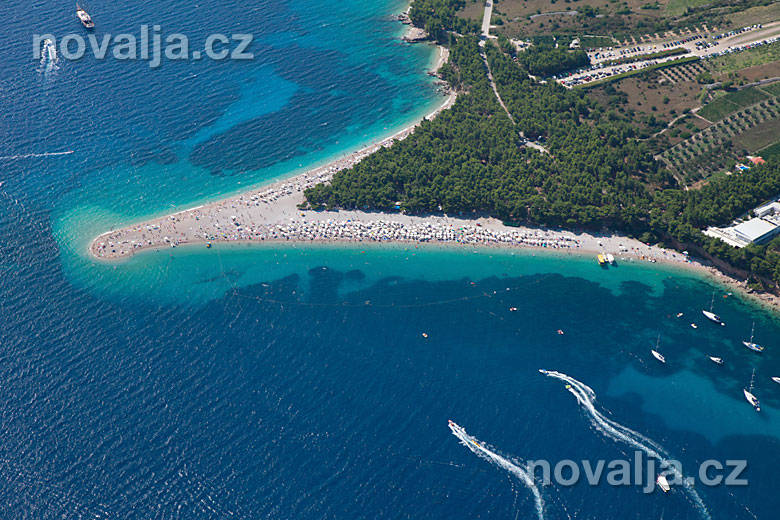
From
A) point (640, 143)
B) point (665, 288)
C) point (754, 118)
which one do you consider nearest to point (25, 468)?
point (665, 288)

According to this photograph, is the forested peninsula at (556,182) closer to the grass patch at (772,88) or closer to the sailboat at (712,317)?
the sailboat at (712,317)

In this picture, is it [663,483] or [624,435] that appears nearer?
[663,483]

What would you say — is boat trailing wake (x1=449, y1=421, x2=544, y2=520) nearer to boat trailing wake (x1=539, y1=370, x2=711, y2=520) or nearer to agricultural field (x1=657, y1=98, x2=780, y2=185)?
boat trailing wake (x1=539, y1=370, x2=711, y2=520)

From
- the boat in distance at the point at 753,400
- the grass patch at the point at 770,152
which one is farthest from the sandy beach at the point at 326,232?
the grass patch at the point at 770,152

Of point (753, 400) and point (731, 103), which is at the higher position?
point (731, 103)

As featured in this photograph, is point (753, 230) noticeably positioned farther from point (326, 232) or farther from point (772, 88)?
point (326, 232)

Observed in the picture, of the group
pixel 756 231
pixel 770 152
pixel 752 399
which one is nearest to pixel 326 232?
pixel 752 399

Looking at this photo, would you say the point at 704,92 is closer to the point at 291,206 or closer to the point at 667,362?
the point at 667,362

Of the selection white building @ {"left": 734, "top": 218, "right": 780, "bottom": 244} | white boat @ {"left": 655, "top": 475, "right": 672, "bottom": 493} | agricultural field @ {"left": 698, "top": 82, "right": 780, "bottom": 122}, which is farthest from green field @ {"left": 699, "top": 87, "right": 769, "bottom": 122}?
white boat @ {"left": 655, "top": 475, "right": 672, "bottom": 493}
